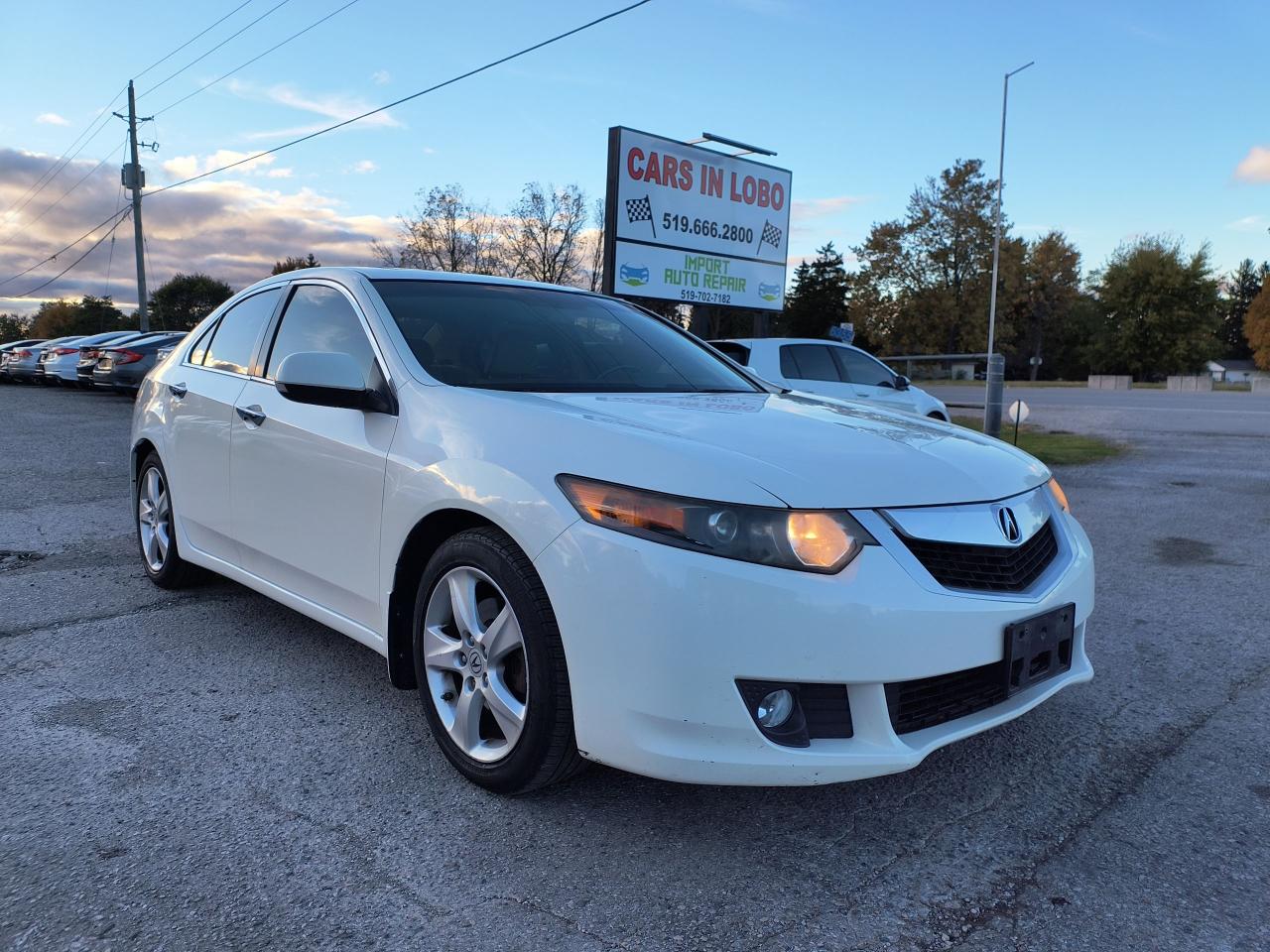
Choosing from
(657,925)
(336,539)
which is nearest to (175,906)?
(657,925)

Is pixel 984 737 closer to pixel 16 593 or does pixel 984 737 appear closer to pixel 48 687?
pixel 48 687

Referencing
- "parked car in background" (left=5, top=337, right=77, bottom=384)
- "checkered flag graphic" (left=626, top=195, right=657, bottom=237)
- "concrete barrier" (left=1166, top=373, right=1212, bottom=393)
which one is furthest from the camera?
"concrete barrier" (left=1166, top=373, right=1212, bottom=393)

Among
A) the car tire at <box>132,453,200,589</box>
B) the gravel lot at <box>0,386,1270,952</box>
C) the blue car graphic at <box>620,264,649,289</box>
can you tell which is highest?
the blue car graphic at <box>620,264,649,289</box>

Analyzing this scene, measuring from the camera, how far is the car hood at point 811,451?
2361mm

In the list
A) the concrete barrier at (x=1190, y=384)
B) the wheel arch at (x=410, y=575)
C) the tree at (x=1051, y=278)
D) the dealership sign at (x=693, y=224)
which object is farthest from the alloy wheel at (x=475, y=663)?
the tree at (x=1051, y=278)

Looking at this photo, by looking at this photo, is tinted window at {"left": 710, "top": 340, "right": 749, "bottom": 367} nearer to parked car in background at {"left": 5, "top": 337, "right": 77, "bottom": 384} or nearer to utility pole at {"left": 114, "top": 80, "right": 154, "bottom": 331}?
parked car in background at {"left": 5, "top": 337, "right": 77, "bottom": 384}

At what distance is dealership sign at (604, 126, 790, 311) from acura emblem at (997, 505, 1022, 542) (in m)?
11.0

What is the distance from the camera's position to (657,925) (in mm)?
2125

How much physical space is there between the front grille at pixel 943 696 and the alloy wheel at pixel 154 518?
3683mm

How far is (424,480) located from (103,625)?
240cm

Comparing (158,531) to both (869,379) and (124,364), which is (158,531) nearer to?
(869,379)

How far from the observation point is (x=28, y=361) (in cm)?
2428

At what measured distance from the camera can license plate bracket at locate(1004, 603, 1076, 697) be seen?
2479 mm

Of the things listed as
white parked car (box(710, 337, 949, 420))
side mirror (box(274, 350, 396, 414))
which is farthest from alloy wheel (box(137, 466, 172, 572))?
white parked car (box(710, 337, 949, 420))
